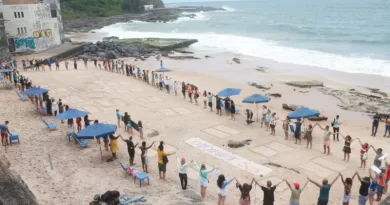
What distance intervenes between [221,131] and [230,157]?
10.8 ft

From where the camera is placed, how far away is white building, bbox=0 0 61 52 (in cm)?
3901

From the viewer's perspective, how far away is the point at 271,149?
15305 mm

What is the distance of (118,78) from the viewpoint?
29.2 m

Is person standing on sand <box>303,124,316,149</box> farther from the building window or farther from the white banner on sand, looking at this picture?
the building window

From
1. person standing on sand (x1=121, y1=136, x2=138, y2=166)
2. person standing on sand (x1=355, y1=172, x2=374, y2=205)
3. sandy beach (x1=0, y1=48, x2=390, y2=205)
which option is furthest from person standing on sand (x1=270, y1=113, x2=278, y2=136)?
person standing on sand (x1=355, y1=172, x2=374, y2=205)

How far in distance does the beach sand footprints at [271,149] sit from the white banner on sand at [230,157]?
3.90ft

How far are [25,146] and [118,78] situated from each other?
49.2ft

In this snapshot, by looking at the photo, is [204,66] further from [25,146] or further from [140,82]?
[25,146]

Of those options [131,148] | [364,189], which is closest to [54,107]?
[131,148]

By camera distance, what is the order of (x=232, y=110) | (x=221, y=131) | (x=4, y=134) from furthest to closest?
(x=232, y=110) → (x=221, y=131) → (x=4, y=134)

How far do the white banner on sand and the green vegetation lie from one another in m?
93.9

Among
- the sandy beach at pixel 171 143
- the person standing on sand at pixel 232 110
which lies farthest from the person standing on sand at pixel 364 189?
the person standing on sand at pixel 232 110

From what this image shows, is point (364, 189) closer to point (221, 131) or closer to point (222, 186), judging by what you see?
point (222, 186)

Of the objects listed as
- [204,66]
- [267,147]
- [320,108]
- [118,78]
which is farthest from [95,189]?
[204,66]
